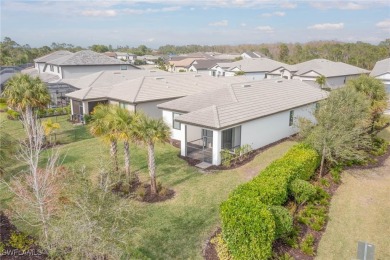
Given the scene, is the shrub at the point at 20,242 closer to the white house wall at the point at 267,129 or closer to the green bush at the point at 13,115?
the white house wall at the point at 267,129

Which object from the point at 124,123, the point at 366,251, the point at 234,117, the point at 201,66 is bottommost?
the point at 366,251

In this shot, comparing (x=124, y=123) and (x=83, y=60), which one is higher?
(x=83, y=60)

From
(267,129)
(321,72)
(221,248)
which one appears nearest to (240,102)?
(267,129)

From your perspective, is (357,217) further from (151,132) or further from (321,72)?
(321,72)

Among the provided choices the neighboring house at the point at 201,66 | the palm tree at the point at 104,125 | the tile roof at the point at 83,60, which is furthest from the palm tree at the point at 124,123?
the neighboring house at the point at 201,66

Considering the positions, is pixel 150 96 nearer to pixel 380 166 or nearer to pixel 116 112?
pixel 116 112
